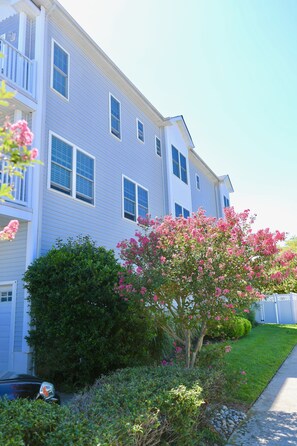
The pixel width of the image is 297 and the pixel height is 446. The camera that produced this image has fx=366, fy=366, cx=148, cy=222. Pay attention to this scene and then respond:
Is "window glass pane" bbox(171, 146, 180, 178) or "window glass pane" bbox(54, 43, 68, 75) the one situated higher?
"window glass pane" bbox(54, 43, 68, 75)

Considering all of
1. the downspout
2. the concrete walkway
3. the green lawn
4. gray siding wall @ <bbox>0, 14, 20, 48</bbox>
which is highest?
gray siding wall @ <bbox>0, 14, 20, 48</bbox>

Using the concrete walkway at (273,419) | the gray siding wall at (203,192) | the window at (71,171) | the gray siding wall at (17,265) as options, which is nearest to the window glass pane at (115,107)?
the window at (71,171)

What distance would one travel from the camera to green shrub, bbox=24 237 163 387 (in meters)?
7.98

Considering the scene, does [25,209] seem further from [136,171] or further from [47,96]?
[136,171]

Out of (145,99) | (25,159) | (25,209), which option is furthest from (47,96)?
(25,159)

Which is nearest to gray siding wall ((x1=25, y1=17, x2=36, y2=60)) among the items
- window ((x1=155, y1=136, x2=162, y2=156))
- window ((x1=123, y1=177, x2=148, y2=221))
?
window ((x1=123, y1=177, x2=148, y2=221))

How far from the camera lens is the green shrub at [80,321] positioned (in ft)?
26.2

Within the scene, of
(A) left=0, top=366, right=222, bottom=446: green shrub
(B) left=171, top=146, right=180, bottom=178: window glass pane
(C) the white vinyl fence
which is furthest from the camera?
(C) the white vinyl fence

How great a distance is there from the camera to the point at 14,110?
1001 centimetres

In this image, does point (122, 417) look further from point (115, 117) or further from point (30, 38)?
point (115, 117)

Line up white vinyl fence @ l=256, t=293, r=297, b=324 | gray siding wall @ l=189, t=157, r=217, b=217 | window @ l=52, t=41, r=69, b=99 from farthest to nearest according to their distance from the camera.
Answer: gray siding wall @ l=189, t=157, r=217, b=217, white vinyl fence @ l=256, t=293, r=297, b=324, window @ l=52, t=41, r=69, b=99

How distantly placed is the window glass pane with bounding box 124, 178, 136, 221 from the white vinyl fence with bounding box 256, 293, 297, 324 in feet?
38.2

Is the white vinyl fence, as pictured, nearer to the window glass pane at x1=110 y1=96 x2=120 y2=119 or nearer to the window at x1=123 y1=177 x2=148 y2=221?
the window at x1=123 y1=177 x2=148 y2=221

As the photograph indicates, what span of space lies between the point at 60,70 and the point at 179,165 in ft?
29.5
